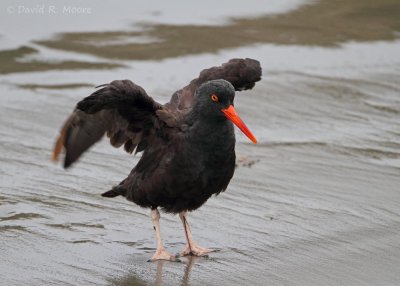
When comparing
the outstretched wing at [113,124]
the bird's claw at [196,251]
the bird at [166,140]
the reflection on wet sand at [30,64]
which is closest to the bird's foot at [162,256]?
the bird at [166,140]

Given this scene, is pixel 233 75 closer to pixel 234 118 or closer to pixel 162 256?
pixel 234 118

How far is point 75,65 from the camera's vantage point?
426 inches

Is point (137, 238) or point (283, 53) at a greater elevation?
point (283, 53)

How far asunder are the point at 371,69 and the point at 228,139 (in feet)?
18.2

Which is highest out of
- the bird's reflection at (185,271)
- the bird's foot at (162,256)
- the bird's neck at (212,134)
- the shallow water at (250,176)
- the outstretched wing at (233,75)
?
the outstretched wing at (233,75)

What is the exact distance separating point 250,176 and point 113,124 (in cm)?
174

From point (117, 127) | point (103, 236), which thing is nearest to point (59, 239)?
point (103, 236)

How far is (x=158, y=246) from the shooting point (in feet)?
20.6

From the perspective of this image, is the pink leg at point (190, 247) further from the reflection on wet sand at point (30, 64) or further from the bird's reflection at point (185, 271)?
the reflection on wet sand at point (30, 64)

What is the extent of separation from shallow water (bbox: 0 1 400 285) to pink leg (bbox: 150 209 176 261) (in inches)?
3.9

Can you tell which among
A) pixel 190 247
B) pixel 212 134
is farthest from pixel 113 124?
pixel 190 247

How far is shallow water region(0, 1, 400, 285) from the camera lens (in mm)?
5992

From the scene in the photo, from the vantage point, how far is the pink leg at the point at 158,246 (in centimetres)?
617

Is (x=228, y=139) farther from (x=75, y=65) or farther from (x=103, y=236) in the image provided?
(x=75, y=65)
